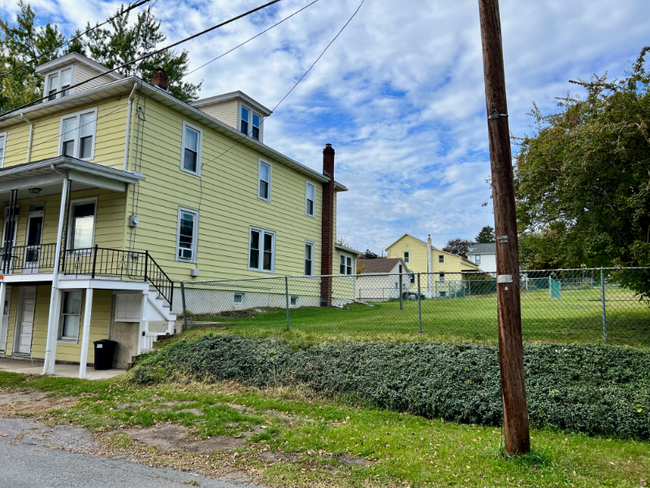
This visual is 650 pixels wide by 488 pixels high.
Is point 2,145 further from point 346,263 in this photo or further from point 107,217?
point 346,263

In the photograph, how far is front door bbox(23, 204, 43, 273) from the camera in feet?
48.4

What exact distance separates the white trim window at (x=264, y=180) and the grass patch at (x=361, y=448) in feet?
37.8

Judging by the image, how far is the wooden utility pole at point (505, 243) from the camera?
5.00 m

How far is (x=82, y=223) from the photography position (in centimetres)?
1384

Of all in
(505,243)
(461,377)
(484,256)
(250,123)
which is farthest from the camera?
(484,256)

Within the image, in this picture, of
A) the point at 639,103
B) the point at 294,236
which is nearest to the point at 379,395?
the point at 639,103

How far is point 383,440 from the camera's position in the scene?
575 cm

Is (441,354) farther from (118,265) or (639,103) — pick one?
(118,265)

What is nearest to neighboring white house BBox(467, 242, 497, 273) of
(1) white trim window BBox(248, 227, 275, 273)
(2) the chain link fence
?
(1) white trim window BBox(248, 227, 275, 273)

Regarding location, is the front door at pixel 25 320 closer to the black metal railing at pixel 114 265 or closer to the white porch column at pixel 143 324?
the black metal railing at pixel 114 265

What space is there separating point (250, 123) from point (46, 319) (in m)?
10.3

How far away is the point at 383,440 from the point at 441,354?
2567 mm

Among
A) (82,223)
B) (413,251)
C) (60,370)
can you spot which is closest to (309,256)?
(82,223)

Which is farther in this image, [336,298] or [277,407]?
[336,298]
